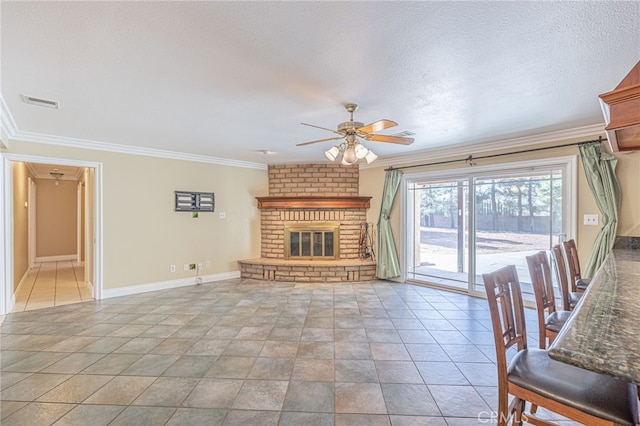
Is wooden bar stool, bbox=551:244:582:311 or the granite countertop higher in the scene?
the granite countertop

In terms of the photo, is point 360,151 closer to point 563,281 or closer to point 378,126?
point 378,126

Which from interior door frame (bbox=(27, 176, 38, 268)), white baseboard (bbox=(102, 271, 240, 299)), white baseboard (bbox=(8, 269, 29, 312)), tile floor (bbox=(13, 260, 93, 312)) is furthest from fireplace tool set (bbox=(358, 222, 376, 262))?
interior door frame (bbox=(27, 176, 38, 268))

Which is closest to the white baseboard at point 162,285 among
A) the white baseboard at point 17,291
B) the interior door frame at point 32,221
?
the white baseboard at point 17,291

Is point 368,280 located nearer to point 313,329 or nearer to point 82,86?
point 313,329

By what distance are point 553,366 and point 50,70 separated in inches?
141

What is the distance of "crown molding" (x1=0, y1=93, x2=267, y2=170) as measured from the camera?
3.31 metres

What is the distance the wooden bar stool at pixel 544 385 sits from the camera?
1.03m

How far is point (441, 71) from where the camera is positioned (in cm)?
216

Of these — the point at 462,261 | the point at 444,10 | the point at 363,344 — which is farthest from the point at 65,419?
the point at 462,261

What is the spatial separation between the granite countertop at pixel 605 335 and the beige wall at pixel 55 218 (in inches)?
414

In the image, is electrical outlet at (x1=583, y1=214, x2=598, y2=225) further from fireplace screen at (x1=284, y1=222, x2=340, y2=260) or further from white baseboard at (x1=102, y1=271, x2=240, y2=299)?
white baseboard at (x1=102, y1=271, x2=240, y2=299)

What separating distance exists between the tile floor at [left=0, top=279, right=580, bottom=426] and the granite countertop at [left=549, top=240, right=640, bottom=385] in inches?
46.5

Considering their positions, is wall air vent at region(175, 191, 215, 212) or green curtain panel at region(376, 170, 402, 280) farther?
green curtain panel at region(376, 170, 402, 280)

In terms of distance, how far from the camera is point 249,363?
249 centimetres
